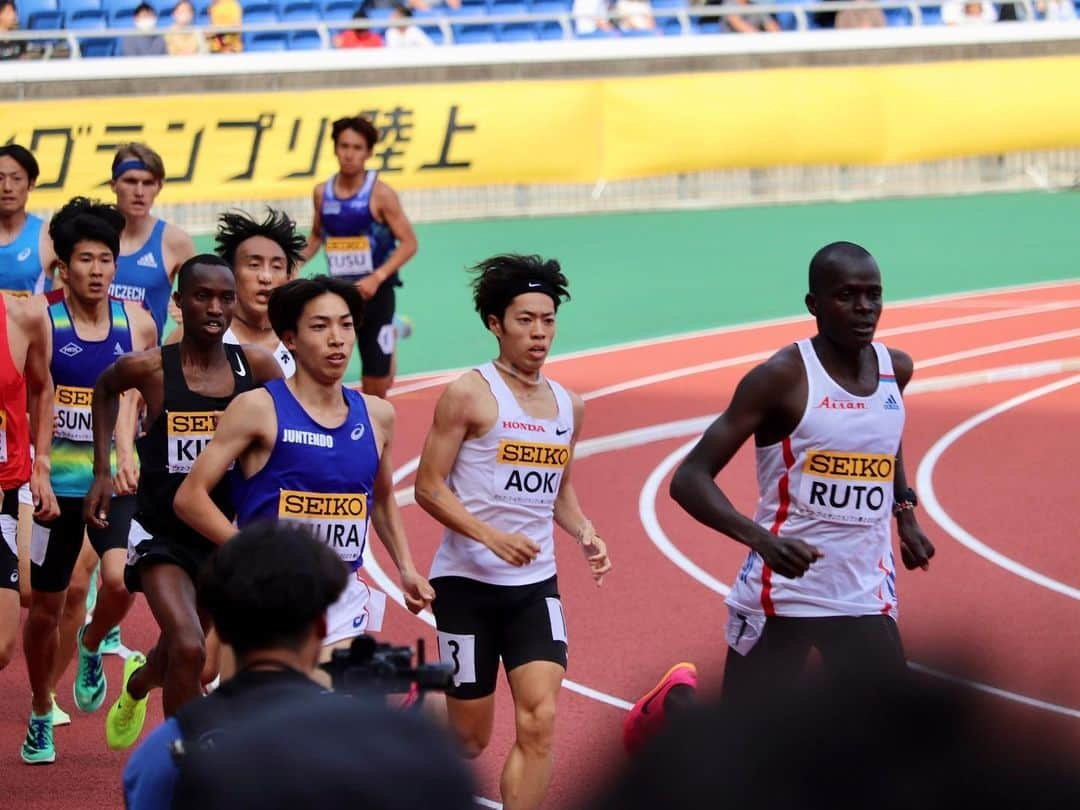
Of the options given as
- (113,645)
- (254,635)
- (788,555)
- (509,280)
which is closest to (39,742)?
(113,645)

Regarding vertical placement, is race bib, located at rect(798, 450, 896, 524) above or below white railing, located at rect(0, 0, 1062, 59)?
below

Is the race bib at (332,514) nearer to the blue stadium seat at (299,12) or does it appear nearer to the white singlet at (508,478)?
the white singlet at (508,478)

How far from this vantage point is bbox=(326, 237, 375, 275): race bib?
1247 centimetres

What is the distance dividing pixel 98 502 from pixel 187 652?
3.75ft

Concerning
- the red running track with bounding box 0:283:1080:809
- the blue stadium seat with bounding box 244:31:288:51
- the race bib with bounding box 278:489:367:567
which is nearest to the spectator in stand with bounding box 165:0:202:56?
the blue stadium seat with bounding box 244:31:288:51

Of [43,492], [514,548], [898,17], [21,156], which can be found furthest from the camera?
[898,17]

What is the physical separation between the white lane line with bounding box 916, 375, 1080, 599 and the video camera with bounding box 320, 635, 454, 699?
22.5ft

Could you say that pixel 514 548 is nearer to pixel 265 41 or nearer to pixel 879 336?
pixel 879 336

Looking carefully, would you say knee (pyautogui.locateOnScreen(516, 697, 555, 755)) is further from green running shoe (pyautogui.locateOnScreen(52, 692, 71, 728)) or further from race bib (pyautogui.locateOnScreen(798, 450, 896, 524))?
green running shoe (pyautogui.locateOnScreen(52, 692, 71, 728))

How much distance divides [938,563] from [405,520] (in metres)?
3.25

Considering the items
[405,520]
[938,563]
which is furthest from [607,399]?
[938,563]

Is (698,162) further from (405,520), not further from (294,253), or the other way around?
(294,253)

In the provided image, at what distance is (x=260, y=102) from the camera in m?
21.4

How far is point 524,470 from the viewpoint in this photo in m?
6.26
